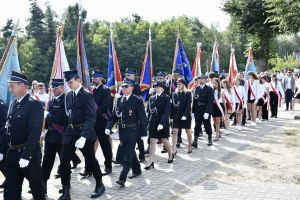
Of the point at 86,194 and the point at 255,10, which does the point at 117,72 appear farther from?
the point at 255,10

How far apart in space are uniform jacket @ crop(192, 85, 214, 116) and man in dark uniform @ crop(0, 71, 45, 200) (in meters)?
6.28

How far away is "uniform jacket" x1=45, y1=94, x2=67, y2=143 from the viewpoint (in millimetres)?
7574

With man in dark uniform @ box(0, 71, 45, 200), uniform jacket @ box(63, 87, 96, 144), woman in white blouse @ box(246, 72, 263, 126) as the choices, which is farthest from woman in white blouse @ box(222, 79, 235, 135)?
man in dark uniform @ box(0, 71, 45, 200)

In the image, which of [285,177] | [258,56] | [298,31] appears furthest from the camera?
[258,56]

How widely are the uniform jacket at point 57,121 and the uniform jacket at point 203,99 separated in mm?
4825

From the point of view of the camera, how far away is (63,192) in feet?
23.2

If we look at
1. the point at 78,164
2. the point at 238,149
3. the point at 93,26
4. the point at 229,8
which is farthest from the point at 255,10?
the point at 93,26

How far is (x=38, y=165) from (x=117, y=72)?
532 cm

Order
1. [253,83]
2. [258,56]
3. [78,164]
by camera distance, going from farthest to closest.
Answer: [258,56]
[253,83]
[78,164]

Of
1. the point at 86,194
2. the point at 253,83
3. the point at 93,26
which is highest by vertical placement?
the point at 93,26

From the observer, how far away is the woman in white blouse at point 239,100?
14953mm

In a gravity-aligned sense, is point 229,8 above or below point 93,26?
below

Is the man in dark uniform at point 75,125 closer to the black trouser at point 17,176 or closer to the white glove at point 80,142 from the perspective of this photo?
the white glove at point 80,142

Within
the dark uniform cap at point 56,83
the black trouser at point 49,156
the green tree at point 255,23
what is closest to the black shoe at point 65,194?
the black trouser at point 49,156
